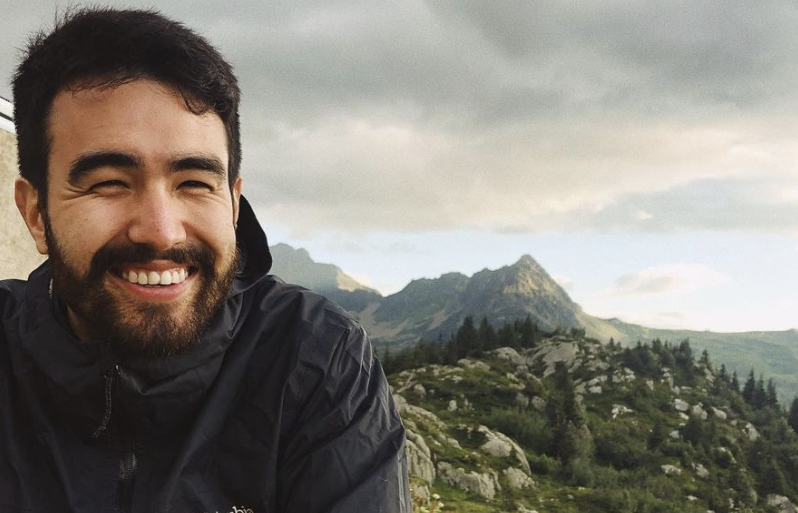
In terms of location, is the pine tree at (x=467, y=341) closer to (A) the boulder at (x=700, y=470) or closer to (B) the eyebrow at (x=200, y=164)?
(A) the boulder at (x=700, y=470)

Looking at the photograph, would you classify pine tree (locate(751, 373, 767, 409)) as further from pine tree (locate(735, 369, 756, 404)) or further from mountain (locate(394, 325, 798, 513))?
pine tree (locate(735, 369, 756, 404))

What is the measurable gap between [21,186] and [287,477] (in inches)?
67.0

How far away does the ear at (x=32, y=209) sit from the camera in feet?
9.29

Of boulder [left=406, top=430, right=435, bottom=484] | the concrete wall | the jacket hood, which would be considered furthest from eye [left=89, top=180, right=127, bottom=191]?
boulder [left=406, top=430, right=435, bottom=484]

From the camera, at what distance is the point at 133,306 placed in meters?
2.57

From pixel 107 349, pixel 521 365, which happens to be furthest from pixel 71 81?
pixel 521 365

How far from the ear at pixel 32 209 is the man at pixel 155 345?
0.07m

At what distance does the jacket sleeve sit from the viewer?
8.04 ft

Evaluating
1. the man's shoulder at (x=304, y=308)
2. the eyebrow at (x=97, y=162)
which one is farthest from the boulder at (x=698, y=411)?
the eyebrow at (x=97, y=162)

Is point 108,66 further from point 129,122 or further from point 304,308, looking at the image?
point 304,308

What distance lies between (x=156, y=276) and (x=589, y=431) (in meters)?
98.5

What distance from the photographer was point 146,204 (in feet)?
8.13

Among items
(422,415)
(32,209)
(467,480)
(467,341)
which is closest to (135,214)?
(32,209)

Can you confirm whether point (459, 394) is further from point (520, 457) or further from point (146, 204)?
point (146, 204)
